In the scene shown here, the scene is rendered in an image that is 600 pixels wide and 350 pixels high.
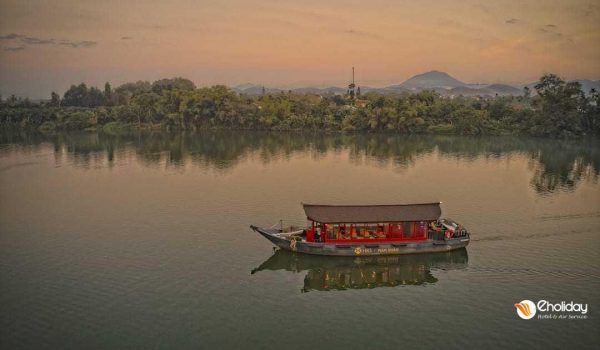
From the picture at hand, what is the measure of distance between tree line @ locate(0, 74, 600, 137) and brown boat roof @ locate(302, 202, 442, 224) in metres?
73.2

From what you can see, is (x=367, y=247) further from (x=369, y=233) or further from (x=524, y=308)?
(x=524, y=308)

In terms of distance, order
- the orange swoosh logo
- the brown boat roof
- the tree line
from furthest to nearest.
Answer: the tree line
the brown boat roof
the orange swoosh logo

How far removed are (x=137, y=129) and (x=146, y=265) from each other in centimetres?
Result: 9214

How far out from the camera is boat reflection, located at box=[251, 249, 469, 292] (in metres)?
28.3

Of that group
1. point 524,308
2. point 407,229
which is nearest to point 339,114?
point 407,229

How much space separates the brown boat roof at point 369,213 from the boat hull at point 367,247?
1.41m

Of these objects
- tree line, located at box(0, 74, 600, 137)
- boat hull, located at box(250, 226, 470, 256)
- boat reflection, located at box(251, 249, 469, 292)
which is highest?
tree line, located at box(0, 74, 600, 137)

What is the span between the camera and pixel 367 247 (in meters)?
30.7

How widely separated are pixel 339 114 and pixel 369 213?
288 feet

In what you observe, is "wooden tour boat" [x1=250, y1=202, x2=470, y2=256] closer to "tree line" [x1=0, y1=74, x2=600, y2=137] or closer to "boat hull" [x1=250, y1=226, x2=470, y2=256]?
"boat hull" [x1=250, y1=226, x2=470, y2=256]

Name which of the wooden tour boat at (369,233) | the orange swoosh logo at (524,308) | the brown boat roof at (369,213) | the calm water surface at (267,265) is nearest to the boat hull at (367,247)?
the wooden tour boat at (369,233)

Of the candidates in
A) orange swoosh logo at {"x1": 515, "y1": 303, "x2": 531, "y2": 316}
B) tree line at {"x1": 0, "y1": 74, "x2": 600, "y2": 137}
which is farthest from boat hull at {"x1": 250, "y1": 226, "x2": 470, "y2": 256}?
tree line at {"x1": 0, "y1": 74, "x2": 600, "y2": 137}

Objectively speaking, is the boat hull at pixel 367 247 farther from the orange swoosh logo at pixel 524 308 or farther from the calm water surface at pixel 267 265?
the orange swoosh logo at pixel 524 308

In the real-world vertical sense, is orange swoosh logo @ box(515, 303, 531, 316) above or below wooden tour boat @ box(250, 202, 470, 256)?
below
